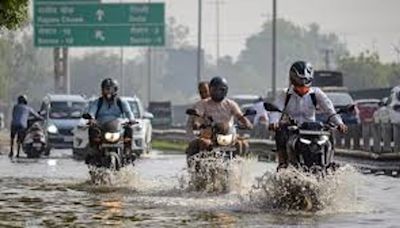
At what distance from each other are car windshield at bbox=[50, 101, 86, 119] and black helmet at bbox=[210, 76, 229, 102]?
2059cm

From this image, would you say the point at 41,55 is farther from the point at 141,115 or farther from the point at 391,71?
the point at 141,115

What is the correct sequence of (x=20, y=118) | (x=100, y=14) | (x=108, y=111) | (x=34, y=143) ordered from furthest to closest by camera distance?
(x=100, y=14) → (x=20, y=118) → (x=34, y=143) → (x=108, y=111)

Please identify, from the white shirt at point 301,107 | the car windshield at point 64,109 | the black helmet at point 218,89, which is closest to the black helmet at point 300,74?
the white shirt at point 301,107

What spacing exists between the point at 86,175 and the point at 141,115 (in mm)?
11894

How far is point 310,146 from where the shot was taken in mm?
14383

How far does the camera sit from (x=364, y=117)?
2164 inches

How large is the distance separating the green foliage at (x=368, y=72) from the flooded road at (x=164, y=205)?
106m

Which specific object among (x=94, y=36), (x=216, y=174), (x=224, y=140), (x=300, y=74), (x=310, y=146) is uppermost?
(x=94, y=36)

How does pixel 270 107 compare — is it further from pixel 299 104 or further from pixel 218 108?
pixel 218 108

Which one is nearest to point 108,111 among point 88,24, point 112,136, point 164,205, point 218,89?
point 112,136

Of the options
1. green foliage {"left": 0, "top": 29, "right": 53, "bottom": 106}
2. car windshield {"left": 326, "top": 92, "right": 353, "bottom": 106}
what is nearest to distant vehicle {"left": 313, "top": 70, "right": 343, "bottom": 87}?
car windshield {"left": 326, "top": 92, "right": 353, "bottom": 106}

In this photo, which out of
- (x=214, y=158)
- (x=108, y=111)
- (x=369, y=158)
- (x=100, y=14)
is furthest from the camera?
(x=100, y=14)

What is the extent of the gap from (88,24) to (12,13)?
30989 millimetres

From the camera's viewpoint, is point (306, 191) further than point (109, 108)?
No
